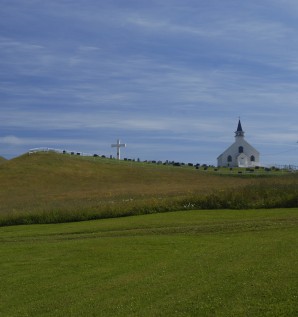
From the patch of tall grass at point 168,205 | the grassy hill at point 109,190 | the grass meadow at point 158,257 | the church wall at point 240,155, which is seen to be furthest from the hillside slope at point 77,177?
the church wall at point 240,155

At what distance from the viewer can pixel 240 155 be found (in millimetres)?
126750

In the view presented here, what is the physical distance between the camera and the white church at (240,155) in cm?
12676

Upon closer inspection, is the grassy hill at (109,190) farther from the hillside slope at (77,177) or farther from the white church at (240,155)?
the white church at (240,155)

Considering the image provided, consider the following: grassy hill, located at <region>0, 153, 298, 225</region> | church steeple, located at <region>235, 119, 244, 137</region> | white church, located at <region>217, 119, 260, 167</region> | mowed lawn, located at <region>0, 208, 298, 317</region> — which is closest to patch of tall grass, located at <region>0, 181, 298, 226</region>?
grassy hill, located at <region>0, 153, 298, 225</region>

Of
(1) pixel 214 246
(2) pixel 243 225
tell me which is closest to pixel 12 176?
(2) pixel 243 225

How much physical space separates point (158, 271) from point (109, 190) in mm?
39230

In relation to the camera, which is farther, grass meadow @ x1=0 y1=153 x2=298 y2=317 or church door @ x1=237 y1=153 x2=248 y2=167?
church door @ x1=237 y1=153 x2=248 y2=167

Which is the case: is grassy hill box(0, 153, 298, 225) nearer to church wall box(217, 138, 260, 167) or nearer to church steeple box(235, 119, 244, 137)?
church wall box(217, 138, 260, 167)

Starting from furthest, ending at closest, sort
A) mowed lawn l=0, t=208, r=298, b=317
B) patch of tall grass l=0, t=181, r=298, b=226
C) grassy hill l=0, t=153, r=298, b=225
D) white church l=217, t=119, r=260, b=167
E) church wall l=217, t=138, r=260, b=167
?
white church l=217, t=119, r=260, b=167 < church wall l=217, t=138, r=260, b=167 < grassy hill l=0, t=153, r=298, b=225 < patch of tall grass l=0, t=181, r=298, b=226 < mowed lawn l=0, t=208, r=298, b=317

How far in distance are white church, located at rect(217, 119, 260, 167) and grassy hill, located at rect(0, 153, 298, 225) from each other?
4577 centimetres

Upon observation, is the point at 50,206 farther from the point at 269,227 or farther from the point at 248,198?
the point at 269,227

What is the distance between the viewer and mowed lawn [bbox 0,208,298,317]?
11047 mm

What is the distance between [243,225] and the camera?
76.5ft

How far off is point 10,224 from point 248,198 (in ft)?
43.8
